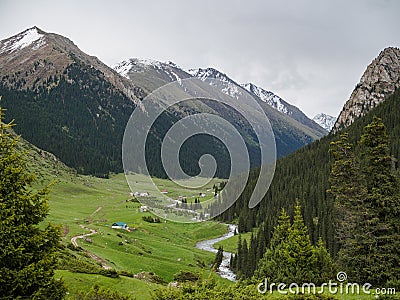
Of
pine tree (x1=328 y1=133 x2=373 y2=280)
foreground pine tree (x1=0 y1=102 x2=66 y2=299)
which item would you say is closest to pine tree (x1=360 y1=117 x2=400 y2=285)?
pine tree (x1=328 y1=133 x2=373 y2=280)

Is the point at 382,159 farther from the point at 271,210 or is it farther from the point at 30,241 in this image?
the point at 271,210

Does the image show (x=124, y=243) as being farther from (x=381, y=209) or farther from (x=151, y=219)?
(x=381, y=209)

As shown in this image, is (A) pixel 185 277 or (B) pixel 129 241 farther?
(B) pixel 129 241

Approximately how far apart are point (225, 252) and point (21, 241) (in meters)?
76.7

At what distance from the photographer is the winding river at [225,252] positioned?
6538cm

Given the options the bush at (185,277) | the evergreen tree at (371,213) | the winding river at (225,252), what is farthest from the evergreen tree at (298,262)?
the winding river at (225,252)

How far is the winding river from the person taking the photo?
214ft

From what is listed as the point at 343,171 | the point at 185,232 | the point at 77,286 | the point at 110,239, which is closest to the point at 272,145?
the point at 343,171

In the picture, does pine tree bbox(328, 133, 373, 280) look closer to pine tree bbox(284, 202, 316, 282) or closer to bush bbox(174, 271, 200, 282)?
pine tree bbox(284, 202, 316, 282)

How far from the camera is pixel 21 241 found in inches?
564

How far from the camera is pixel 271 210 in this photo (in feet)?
359

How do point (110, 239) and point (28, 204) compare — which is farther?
point (110, 239)

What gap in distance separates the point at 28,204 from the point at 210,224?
105907mm

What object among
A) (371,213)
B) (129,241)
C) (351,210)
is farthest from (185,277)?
(371,213)
